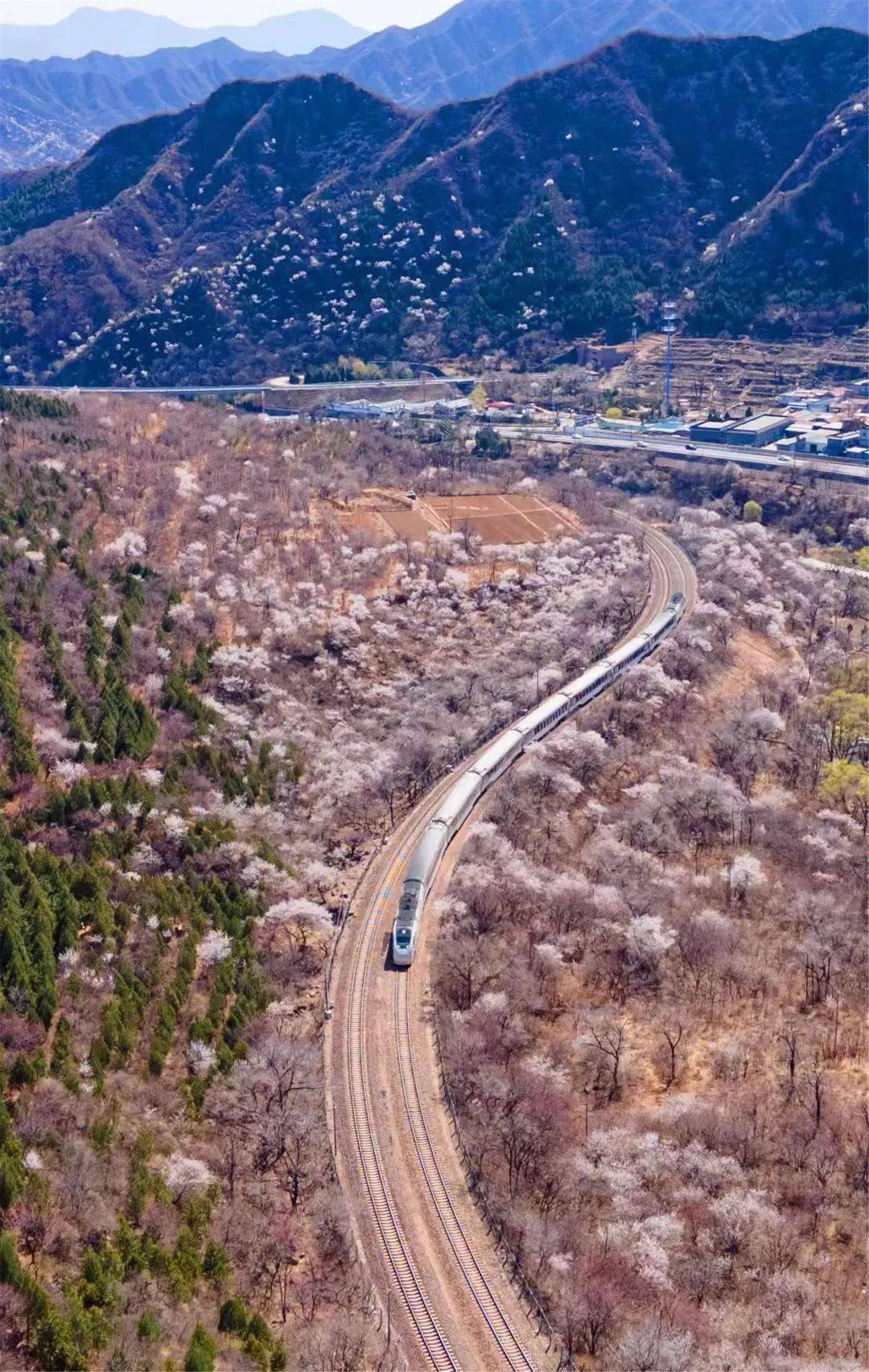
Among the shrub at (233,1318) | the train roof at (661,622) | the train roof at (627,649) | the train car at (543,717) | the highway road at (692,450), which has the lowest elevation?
the highway road at (692,450)

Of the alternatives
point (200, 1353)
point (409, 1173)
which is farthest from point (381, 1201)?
point (200, 1353)

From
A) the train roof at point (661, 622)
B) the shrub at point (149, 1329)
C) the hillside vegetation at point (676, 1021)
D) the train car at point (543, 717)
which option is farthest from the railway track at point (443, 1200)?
the train roof at point (661, 622)

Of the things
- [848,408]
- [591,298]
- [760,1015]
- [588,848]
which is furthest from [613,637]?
[591,298]

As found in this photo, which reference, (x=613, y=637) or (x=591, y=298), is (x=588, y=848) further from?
(x=591, y=298)

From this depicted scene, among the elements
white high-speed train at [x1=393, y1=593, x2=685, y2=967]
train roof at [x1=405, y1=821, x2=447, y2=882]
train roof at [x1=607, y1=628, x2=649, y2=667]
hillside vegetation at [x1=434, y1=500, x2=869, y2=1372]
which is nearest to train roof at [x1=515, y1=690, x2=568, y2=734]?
white high-speed train at [x1=393, y1=593, x2=685, y2=967]

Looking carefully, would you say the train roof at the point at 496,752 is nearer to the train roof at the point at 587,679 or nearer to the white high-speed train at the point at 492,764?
the white high-speed train at the point at 492,764

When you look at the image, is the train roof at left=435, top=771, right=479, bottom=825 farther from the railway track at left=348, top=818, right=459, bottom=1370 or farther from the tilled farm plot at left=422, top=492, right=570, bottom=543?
the tilled farm plot at left=422, top=492, right=570, bottom=543

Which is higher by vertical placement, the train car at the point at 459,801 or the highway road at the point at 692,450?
the train car at the point at 459,801
